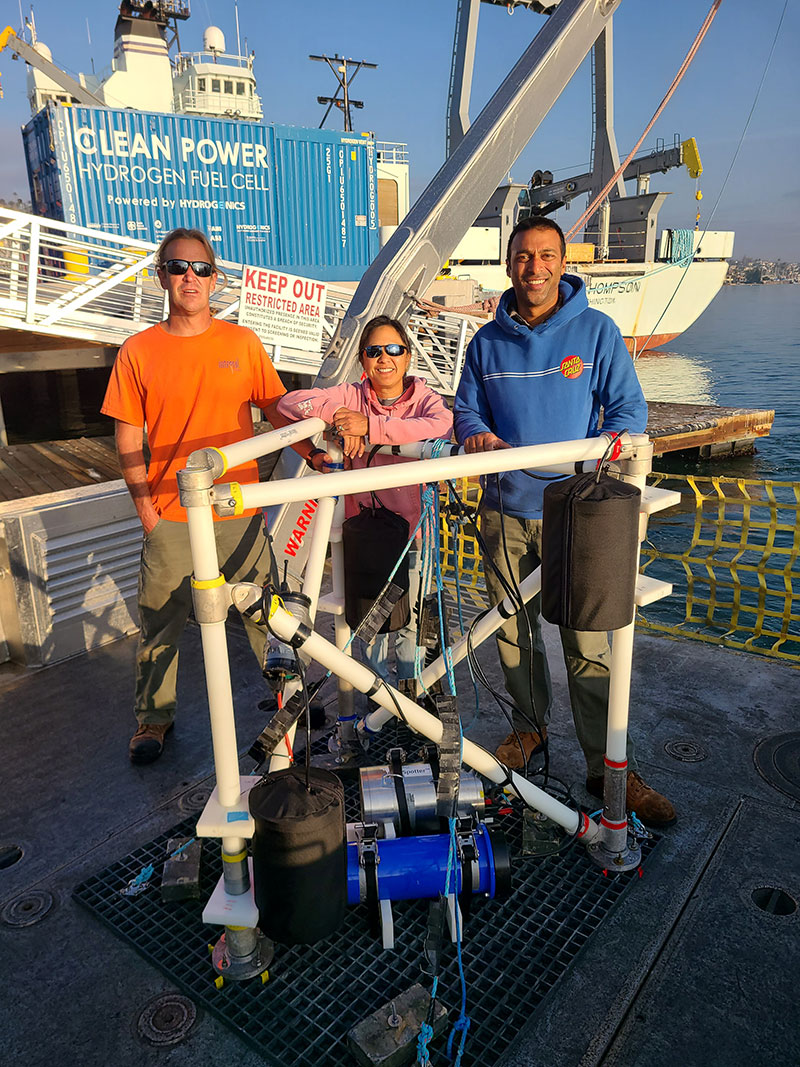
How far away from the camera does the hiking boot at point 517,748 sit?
338 cm

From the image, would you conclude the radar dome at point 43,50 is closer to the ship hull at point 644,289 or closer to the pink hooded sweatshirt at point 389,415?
the ship hull at point 644,289

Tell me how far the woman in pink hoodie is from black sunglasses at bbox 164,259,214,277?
2.33ft

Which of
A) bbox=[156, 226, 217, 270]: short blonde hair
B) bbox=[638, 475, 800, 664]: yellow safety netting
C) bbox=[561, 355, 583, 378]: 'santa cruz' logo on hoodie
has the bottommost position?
bbox=[638, 475, 800, 664]: yellow safety netting

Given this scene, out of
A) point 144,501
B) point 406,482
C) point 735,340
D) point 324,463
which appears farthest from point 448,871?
point 735,340

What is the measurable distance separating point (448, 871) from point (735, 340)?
7772 centimetres

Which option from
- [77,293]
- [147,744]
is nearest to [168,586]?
[147,744]

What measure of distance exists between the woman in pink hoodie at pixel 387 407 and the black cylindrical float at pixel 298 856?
2.98 ft

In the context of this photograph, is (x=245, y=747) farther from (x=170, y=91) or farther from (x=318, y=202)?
(x=170, y=91)

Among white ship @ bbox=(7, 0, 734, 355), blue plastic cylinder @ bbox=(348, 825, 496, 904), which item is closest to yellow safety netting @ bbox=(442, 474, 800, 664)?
blue plastic cylinder @ bbox=(348, 825, 496, 904)

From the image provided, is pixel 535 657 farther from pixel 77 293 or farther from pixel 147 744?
pixel 77 293

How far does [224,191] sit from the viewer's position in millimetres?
25531

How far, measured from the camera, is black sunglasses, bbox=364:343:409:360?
119 inches

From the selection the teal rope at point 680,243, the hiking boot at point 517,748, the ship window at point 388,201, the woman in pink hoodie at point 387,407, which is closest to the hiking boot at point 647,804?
the hiking boot at point 517,748

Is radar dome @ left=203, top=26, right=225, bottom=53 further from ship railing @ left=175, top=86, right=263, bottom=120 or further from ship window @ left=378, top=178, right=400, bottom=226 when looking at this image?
ship window @ left=378, top=178, right=400, bottom=226
